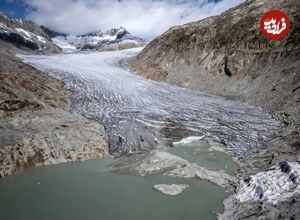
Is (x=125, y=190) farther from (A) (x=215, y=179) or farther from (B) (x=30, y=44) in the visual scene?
(B) (x=30, y=44)

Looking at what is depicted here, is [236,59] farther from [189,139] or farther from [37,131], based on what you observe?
[37,131]

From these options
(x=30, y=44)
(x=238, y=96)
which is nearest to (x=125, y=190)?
(x=238, y=96)

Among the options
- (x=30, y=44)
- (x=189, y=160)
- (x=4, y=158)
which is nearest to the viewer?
(x=4, y=158)

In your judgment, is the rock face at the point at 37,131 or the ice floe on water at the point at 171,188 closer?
the ice floe on water at the point at 171,188

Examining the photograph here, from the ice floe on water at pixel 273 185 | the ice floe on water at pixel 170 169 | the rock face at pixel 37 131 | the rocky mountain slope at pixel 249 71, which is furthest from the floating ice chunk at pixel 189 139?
the ice floe on water at pixel 273 185

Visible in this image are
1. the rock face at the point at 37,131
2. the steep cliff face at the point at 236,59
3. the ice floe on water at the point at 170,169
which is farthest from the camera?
the steep cliff face at the point at 236,59

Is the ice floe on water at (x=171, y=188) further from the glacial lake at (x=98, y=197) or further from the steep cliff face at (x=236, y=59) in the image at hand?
the steep cliff face at (x=236, y=59)

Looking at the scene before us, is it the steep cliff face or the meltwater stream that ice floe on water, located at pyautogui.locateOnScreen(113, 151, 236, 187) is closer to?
the meltwater stream

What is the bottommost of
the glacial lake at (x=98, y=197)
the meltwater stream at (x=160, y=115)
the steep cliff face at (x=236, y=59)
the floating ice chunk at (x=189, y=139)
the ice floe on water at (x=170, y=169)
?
the glacial lake at (x=98, y=197)
